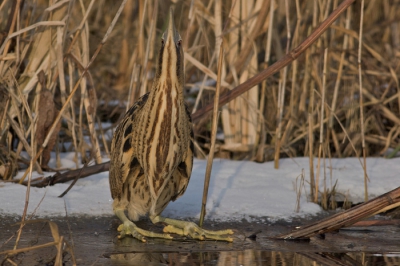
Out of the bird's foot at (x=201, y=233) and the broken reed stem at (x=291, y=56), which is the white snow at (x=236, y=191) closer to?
the bird's foot at (x=201, y=233)

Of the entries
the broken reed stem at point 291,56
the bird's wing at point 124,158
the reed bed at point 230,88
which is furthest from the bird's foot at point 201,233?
the broken reed stem at point 291,56

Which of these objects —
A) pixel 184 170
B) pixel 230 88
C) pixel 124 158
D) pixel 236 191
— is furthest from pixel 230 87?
pixel 124 158

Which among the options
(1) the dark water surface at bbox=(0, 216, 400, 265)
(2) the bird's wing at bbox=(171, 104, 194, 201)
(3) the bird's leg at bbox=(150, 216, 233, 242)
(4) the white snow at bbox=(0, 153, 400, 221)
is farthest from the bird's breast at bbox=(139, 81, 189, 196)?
(4) the white snow at bbox=(0, 153, 400, 221)

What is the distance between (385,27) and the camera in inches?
276

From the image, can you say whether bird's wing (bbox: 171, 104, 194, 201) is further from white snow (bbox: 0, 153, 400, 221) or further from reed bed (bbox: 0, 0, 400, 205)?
reed bed (bbox: 0, 0, 400, 205)

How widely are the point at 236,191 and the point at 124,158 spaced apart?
978 millimetres

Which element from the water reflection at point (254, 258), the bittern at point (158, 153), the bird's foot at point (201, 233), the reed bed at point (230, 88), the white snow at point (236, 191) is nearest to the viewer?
the water reflection at point (254, 258)

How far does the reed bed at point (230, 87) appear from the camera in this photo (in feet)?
13.5

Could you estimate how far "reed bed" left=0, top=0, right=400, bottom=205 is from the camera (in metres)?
4.10

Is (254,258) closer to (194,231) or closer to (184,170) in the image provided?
(194,231)

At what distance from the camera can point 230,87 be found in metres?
4.80

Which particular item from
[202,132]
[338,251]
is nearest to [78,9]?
[202,132]

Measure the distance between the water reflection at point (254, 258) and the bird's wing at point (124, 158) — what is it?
19.5 inches

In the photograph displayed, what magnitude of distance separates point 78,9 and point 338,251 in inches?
189
